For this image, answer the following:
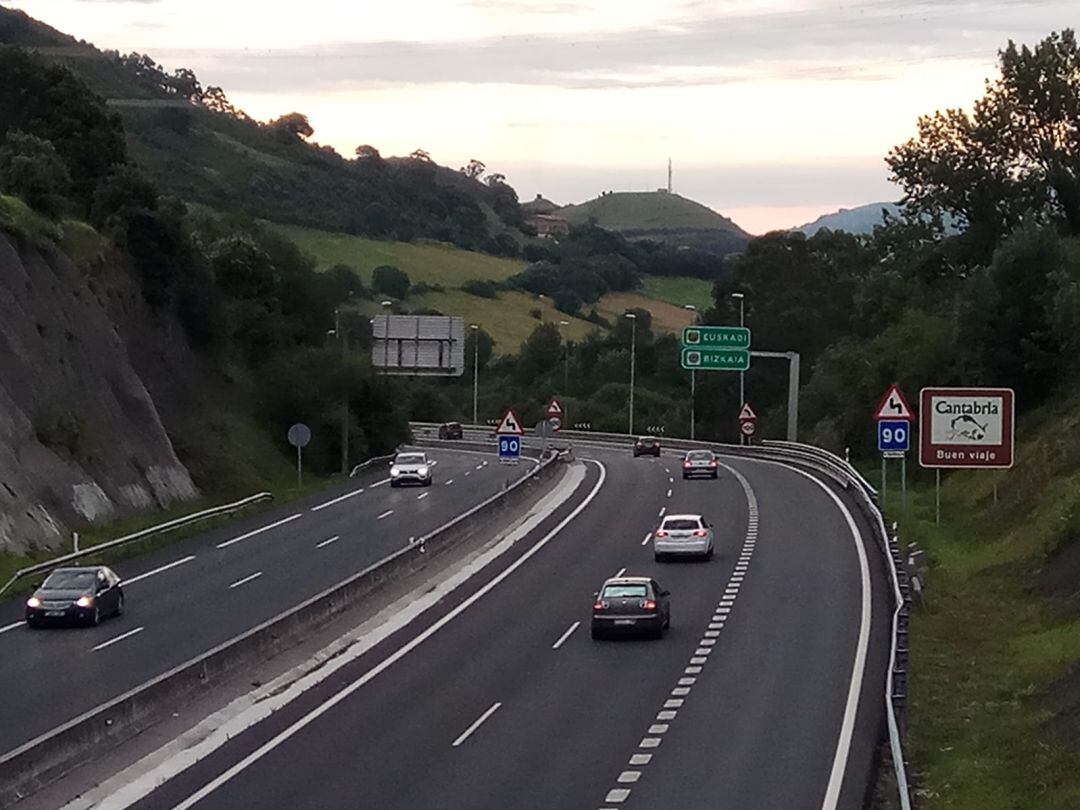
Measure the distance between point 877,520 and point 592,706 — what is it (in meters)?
21.2

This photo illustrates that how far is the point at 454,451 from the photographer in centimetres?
10331

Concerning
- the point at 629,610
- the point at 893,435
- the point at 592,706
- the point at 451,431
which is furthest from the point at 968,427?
the point at 451,431

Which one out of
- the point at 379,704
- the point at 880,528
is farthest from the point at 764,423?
the point at 379,704

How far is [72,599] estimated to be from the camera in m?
35.0

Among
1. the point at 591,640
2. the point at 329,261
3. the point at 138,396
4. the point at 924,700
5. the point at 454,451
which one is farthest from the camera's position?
the point at 329,261

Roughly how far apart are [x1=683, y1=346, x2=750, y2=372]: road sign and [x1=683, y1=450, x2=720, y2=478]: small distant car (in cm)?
837

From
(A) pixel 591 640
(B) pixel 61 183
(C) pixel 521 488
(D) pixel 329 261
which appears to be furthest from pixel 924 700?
(D) pixel 329 261

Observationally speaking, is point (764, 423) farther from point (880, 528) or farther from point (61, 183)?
point (880, 528)

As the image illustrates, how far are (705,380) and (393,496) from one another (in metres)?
54.2

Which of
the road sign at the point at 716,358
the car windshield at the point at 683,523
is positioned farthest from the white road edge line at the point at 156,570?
the road sign at the point at 716,358

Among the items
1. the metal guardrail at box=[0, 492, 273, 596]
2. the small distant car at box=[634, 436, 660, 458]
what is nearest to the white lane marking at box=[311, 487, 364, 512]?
the metal guardrail at box=[0, 492, 273, 596]

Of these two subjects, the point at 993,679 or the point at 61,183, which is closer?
the point at 993,679

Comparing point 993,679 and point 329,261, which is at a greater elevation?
point 329,261

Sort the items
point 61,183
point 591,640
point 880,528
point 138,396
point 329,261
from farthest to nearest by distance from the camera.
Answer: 1. point 329,261
2. point 61,183
3. point 138,396
4. point 880,528
5. point 591,640
